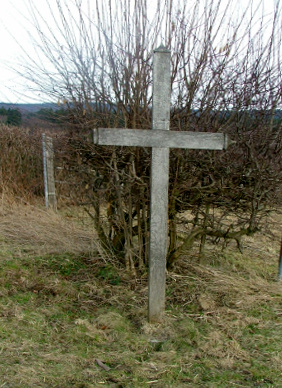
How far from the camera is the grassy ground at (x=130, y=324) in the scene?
2463 millimetres

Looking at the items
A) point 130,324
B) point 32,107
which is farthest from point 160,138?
point 32,107

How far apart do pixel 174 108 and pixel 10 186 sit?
5867 mm

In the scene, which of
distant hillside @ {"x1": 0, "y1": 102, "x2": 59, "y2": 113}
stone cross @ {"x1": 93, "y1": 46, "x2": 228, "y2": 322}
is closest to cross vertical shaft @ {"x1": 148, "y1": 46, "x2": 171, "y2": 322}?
stone cross @ {"x1": 93, "y1": 46, "x2": 228, "y2": 322}

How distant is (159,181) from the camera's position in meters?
2.84

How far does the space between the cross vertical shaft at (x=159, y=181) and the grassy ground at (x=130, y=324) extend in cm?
42

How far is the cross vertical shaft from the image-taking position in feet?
9.04

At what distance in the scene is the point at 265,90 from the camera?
356cm

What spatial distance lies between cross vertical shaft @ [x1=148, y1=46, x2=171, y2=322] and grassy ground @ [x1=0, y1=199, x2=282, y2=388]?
0.42m

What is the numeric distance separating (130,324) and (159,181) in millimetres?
1309

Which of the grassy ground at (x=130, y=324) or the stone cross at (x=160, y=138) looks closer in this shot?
the grassy ground at (x=130, y=324)

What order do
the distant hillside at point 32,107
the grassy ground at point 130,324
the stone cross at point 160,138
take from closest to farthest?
the grassy ground at point 130,324
the stone cross at point 160,138
the distant hillside at point 32,107

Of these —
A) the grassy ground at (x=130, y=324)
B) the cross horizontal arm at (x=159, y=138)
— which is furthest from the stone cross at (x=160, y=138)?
the grassy ground at (x=130, y=324)

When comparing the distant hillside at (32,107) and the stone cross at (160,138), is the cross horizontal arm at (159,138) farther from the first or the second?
the distant hillside at (32,107)

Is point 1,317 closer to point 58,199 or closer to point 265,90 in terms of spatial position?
point 265,90
